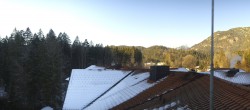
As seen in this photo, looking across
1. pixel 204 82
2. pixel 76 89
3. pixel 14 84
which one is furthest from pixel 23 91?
pixel 204 82

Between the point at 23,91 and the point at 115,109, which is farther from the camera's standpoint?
the point at 23,91

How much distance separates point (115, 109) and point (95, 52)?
88357 mm

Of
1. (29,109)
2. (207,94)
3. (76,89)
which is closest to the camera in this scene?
(207,94)

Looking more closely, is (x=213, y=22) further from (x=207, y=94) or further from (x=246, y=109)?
(x=207, y=94)

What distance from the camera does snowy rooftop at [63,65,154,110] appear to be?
66.1 feet

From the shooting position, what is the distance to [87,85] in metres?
26.0

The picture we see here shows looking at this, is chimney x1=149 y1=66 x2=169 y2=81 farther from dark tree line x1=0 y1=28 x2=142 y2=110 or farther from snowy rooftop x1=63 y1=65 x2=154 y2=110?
dark tree line x1=0 y1=28 x2=142 y2=110

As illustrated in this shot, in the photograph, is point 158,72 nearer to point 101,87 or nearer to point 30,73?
point 101,87

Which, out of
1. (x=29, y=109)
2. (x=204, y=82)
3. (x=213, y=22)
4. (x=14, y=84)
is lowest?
(x=29, y=109)

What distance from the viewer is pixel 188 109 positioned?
10258mm

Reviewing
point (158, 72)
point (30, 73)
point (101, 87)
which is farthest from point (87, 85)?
point (30, 73)

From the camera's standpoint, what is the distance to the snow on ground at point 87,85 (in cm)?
2320

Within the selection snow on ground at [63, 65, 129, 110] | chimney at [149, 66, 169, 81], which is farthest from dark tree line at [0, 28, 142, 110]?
chimney at [149, 66, 169, 81]

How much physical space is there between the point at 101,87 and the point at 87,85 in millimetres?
1212
